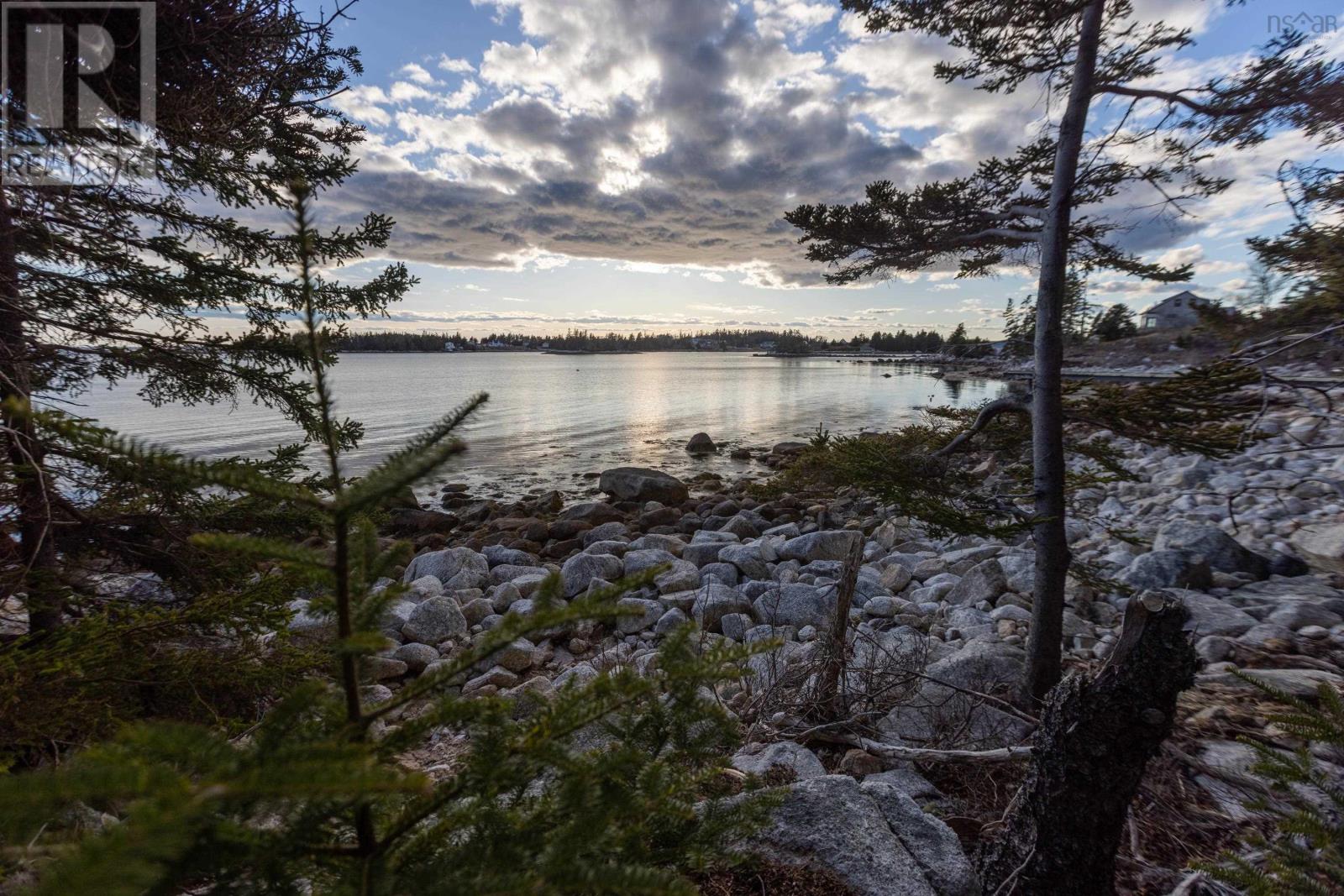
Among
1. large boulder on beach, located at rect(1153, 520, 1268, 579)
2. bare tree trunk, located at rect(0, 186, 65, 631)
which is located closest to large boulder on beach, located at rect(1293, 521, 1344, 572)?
large boulder on beach, located at rect(1153, 520, 1268, 579)

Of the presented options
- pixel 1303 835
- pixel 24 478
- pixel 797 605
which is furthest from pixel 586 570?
pixel 1303 835

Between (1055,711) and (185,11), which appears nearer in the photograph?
(1055,711)

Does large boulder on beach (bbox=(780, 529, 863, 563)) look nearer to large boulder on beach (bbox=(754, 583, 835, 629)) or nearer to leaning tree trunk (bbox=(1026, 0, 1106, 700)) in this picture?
large boulder on beach (bbox=(754, 583, 835, 629))

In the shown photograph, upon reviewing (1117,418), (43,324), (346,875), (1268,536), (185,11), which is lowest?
(1268,536)

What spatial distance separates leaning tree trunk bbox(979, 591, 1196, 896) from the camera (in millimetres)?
1937

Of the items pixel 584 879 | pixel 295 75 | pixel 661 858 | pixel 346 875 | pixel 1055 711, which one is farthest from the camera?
pixel 295 75

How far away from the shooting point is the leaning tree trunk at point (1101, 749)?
6.35 feet

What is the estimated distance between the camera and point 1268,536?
6.88m

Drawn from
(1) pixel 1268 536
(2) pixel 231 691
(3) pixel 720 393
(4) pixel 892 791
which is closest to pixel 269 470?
(2) pixel 231 691

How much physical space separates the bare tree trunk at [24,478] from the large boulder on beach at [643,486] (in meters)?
11.8

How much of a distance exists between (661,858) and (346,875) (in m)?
0.87

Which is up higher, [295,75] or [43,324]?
[295,75]

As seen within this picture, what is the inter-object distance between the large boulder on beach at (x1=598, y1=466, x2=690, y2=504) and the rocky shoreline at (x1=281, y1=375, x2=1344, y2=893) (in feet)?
5.10

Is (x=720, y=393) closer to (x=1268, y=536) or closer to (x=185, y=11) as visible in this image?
(x=1268, y=536)
